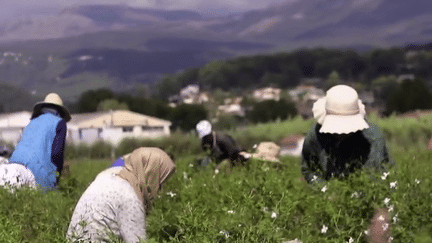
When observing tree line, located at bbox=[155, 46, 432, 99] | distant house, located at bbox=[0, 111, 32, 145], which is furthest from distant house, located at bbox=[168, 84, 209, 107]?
distant house, located at bbox=[0, 111, 32, 145]

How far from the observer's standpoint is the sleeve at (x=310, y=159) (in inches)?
224

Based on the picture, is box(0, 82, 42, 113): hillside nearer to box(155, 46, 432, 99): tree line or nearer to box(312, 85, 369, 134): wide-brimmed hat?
box(155, 46, 432, 99): tree line

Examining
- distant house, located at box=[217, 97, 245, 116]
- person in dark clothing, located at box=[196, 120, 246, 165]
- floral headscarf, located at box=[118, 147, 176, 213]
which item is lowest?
distant house, located at box=[217, 97, 245, 116]

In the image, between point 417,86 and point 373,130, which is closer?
point 373,130

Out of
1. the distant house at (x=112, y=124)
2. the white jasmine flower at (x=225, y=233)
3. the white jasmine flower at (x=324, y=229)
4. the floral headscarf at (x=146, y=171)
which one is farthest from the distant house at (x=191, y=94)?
the white jasmine flower at (x=225, y=233)

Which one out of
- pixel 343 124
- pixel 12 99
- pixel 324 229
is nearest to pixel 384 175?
pixel 343 124

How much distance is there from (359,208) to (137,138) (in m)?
26.1

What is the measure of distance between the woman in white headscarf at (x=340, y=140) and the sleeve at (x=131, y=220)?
1507 mm

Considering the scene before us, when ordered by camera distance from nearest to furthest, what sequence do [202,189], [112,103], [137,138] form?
1. [202,189]
2. [137,138]
3. [112,103]

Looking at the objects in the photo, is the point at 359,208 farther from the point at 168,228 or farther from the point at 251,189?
the point at 168,228

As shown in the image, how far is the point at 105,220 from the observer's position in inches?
189

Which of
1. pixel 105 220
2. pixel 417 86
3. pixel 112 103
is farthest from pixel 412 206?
pixel 112 103

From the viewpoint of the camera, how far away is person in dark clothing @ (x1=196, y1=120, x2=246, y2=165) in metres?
9.46

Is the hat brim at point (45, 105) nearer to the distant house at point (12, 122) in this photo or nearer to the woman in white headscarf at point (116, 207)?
the woman in white headscarf at point (116, 207)
